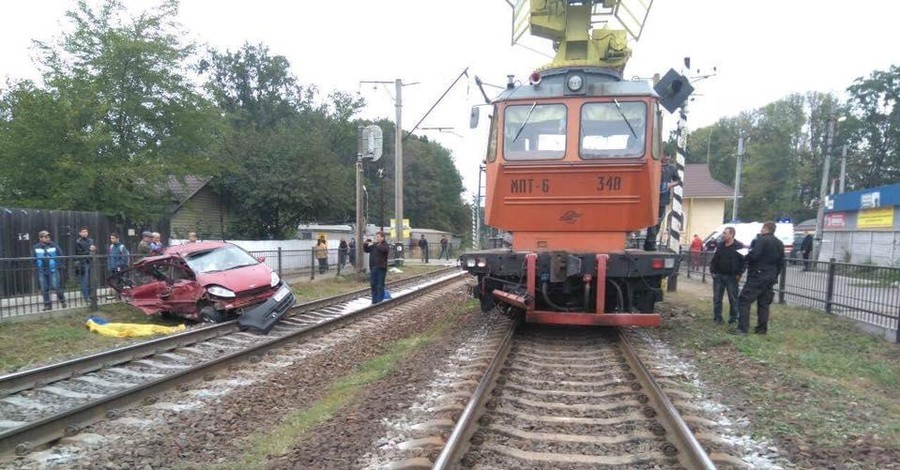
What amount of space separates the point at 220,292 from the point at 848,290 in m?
10.9

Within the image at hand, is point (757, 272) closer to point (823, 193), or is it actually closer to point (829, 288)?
point (829, 288)

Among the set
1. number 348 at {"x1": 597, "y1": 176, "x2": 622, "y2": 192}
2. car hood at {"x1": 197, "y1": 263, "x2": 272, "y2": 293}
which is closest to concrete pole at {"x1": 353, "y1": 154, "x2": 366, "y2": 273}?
car hood at {"x1": 197, "y1": 263, "x2": 272, "y2": 293}

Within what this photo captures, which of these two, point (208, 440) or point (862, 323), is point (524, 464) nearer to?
point (208, 440)

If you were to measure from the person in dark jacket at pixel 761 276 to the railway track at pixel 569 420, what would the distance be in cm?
284

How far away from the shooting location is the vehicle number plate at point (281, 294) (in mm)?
10641

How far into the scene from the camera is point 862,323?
9.45m

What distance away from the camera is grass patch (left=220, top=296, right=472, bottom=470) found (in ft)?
14.6

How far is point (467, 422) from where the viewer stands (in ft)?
14.6

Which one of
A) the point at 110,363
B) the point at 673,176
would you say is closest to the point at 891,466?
the point at 673,176

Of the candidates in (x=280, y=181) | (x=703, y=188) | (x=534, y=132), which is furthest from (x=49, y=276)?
(x=703, y=188)

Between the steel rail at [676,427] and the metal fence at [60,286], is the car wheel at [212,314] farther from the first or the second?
the steel rail at [676,427]

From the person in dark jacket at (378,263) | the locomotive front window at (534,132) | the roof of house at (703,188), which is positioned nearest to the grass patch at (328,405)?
the locomotive front window at (534,132)

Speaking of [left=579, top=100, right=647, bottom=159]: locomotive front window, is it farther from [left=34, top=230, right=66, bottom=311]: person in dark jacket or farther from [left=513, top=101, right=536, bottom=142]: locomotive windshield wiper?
[left=34, top=230, right=66, bottom=311]: person in dark jacket

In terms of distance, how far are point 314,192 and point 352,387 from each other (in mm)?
24577
